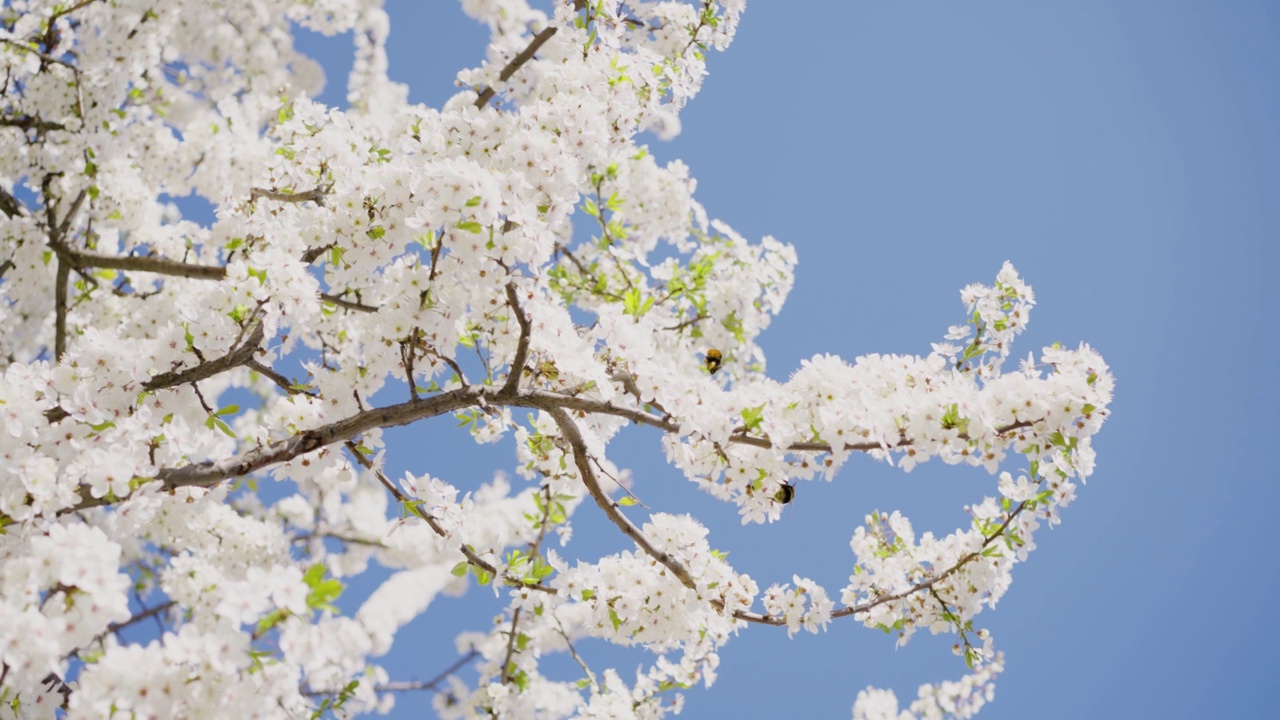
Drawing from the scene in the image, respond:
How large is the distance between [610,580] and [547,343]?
178cm

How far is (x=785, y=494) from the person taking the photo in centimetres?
369

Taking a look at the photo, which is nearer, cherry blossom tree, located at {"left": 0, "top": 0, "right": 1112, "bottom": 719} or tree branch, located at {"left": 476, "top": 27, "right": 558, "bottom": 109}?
cherry blossom tree, located at {"left": 0, "top": 0, "right": 1112, "bottom": 719}

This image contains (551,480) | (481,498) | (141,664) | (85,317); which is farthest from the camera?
(481,498)

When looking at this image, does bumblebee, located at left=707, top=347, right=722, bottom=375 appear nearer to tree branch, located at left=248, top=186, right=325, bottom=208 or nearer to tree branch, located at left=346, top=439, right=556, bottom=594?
tree branch, located at left=346, top=439, right=556, bottom=594

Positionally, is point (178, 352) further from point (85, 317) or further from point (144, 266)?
point (85, 317)

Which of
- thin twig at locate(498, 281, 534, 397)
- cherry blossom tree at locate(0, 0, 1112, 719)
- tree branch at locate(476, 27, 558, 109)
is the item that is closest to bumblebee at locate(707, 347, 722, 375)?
cherry blossom tree at locate(0, 0, 1112, 719)

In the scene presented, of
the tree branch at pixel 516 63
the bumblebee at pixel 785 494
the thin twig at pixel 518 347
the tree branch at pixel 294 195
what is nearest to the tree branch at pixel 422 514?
the thin twig at pixel 518 347

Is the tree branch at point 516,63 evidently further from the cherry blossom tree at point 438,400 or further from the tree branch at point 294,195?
the tree branch at point 294,195

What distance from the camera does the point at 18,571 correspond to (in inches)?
93.7

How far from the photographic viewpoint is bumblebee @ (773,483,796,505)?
12.0 feet

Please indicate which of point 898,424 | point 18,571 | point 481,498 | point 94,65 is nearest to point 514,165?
point 898,424

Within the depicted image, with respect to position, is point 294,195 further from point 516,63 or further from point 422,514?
point 422,514

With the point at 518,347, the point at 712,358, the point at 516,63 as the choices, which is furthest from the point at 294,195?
the point at 712,358

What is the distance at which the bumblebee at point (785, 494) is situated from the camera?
3.64 metres
